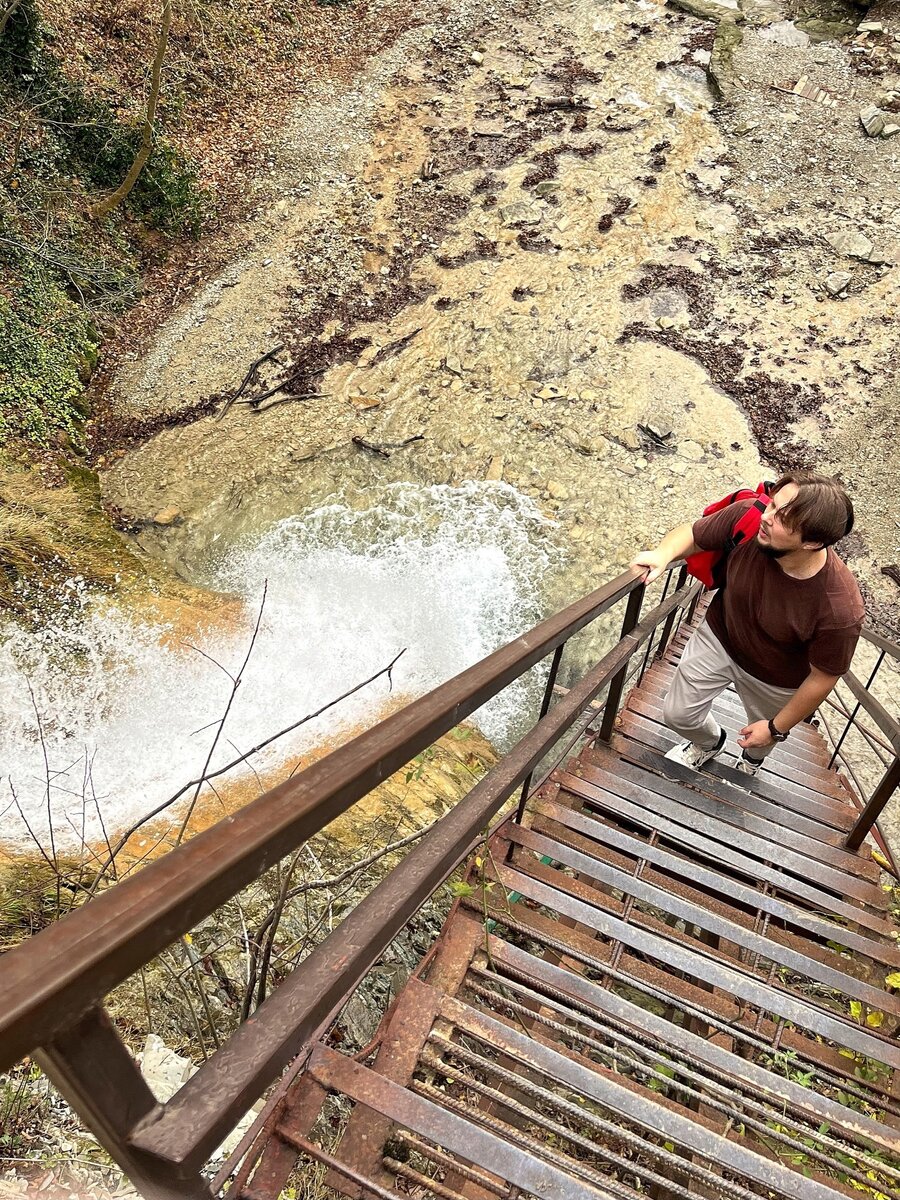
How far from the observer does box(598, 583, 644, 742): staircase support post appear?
3234mm

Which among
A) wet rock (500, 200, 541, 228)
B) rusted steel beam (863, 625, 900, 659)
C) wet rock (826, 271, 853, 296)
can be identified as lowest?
rusted steel beam (863, 625, 900, 659)

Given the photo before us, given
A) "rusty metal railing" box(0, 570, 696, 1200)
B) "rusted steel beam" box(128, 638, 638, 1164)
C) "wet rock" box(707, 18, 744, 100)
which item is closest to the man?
"rusted steel beam" box(128, 638, 638, 1164)

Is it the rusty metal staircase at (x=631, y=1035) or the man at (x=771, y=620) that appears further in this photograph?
the man at (x=771, y=620)

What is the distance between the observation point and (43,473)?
27.3 feet

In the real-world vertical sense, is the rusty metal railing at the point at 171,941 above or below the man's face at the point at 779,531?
below

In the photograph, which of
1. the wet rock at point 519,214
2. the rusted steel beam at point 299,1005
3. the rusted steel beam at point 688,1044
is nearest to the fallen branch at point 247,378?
the wet rock at point 519,214

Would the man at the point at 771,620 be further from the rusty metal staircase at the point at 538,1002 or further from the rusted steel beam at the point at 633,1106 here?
the rusted steel beam at the point at 633,1106

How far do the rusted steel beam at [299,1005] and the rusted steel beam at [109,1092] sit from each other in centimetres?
3

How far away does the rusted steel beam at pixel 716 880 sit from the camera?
2803 millimetres

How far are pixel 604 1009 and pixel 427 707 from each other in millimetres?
1418

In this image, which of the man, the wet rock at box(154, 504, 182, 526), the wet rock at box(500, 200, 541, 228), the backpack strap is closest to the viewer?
the man

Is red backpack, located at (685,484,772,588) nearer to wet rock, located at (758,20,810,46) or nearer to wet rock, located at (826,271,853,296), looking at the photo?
wet rock, located at (826,271,853,296)

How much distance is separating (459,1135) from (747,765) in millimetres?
2642

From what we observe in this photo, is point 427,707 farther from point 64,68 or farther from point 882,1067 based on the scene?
point 64,68
